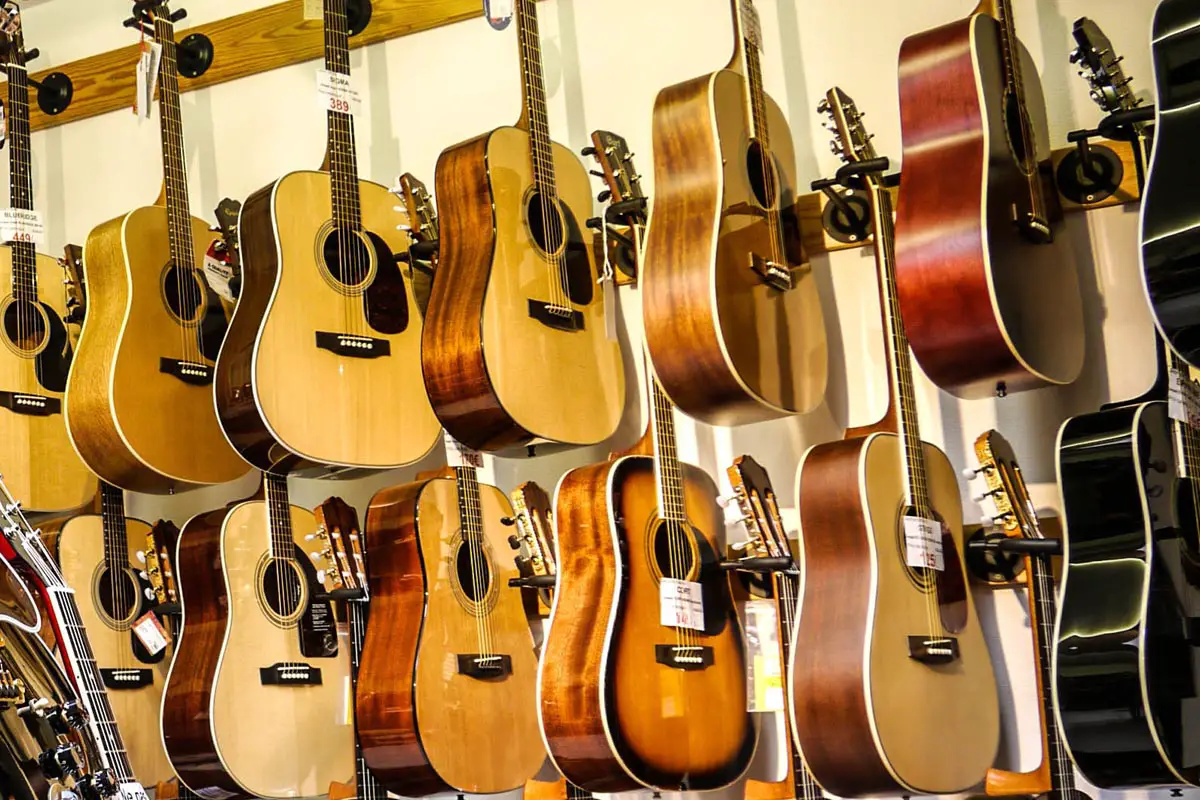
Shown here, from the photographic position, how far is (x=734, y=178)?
2867 mm

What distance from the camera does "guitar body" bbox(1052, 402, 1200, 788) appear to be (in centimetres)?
238

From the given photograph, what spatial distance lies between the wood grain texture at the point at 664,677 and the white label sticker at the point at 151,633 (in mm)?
1313

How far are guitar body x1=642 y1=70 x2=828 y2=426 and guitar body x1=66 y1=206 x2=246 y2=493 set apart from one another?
119 cm

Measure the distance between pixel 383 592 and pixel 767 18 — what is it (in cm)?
162

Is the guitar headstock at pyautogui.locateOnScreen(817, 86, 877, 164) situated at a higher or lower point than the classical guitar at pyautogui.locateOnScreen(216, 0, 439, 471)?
higher

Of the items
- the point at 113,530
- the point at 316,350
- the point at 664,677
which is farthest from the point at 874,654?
the point at 113,530

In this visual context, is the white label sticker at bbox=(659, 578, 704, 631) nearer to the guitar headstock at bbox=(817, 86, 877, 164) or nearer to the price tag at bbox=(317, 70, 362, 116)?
the guitar headstock at bbox=(817, 86, 877, 164)

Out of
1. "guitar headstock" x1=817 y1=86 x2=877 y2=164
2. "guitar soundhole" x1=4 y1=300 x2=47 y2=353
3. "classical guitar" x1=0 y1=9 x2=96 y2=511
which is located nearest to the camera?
"guitar headstock" x1=817 y1=86 x2=877 y2=164

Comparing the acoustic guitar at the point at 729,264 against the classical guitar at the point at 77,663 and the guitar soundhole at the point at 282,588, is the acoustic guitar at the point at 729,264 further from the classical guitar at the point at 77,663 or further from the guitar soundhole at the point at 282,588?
the classical guitar at the point at 77,663

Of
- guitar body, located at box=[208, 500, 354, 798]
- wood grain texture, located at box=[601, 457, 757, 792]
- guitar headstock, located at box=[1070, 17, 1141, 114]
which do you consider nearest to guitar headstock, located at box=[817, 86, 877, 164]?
guitar headstock, located at box=[1070, 17, 1141, 114]

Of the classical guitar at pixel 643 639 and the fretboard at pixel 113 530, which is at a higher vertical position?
the fretboard at pixel 113 530

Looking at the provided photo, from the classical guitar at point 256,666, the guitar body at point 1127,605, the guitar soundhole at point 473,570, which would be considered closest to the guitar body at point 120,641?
the classical guitar at point 256,666

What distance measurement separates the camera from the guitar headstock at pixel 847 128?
2.95 m

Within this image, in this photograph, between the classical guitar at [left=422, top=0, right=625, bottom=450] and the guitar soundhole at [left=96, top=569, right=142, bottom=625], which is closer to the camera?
the classical guitar at [left=422, top=0, right=625, bottom=450]
